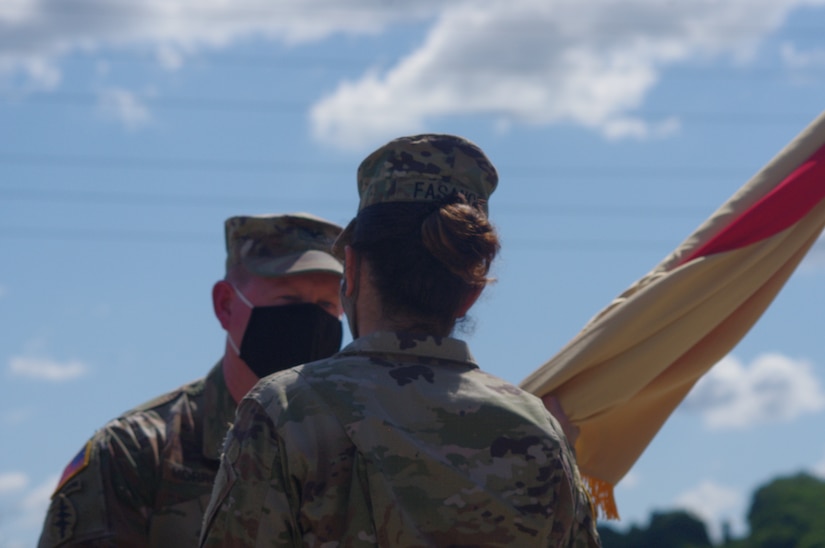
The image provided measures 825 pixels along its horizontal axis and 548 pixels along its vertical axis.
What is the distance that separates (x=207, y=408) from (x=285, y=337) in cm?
39

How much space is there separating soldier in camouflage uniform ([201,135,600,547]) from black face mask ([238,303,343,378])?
1.80 metres

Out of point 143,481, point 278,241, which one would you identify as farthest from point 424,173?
point 278,241

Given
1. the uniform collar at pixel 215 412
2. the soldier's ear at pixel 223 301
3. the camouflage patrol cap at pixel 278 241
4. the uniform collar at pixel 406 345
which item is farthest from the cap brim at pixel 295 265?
the uniform collar at pixel 406 345

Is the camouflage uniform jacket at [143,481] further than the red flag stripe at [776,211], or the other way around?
the red flag stripe at [776,211]

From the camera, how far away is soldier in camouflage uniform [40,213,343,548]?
13.4 feet

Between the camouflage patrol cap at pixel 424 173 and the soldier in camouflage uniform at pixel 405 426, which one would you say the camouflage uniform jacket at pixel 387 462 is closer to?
the soldier in camouflage uniform at pixel 405 426

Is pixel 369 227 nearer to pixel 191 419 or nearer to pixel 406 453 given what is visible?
pixel 406 453

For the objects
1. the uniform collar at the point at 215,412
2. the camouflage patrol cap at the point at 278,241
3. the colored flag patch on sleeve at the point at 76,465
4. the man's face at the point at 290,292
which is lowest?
the colored flag patch on sleeve at the point at 76,465

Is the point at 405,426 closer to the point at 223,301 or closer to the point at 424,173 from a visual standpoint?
the point at 424,173

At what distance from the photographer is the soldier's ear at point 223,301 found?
4.83m

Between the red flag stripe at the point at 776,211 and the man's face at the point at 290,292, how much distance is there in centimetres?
191

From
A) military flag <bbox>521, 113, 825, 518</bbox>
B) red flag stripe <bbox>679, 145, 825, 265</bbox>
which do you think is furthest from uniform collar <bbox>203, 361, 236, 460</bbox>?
red flag stripe <bbox>679, 145, 825, 265</bbox>

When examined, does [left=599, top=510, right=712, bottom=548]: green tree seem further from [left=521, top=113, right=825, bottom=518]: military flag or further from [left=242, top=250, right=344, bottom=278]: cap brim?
[left=242, top=250, right=344, bottom=278]: cap brim

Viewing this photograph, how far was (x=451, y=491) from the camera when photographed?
256 cm
